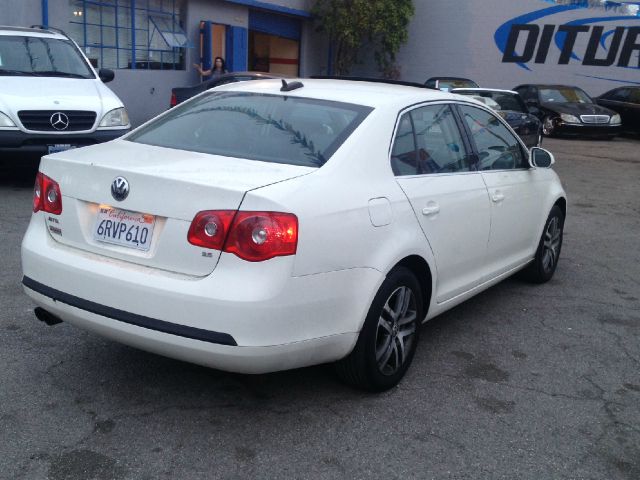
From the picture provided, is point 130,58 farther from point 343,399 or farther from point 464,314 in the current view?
point 343,399

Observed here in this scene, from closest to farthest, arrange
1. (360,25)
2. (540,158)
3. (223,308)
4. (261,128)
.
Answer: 1. (223,308)
2. (261,128)
3. (540,158)
4. (360,25)

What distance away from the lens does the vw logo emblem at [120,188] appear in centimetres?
332

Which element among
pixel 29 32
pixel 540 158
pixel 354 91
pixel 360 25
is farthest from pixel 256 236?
pixel 360 25

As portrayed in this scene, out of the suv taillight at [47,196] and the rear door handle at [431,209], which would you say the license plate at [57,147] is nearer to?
the suv taillight at [47,196]

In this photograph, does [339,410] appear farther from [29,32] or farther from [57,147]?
[29,32]

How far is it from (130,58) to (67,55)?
22.9 ft

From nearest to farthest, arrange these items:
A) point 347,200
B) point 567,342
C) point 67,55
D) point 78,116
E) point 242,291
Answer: point 242,291, point 347,200, point 567,342, point 78,116, point 67,55

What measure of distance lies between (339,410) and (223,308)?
0.94 metres

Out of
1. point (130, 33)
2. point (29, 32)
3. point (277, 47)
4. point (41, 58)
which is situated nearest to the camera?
point (41, 58)

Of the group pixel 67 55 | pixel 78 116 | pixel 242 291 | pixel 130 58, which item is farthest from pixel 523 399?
pixel 130 58

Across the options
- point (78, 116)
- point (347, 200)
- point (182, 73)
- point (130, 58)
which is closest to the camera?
point (347, 200)

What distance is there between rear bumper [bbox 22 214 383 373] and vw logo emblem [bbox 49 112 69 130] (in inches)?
210

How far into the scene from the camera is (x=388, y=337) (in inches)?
149

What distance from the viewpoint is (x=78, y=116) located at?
28.1 ft
